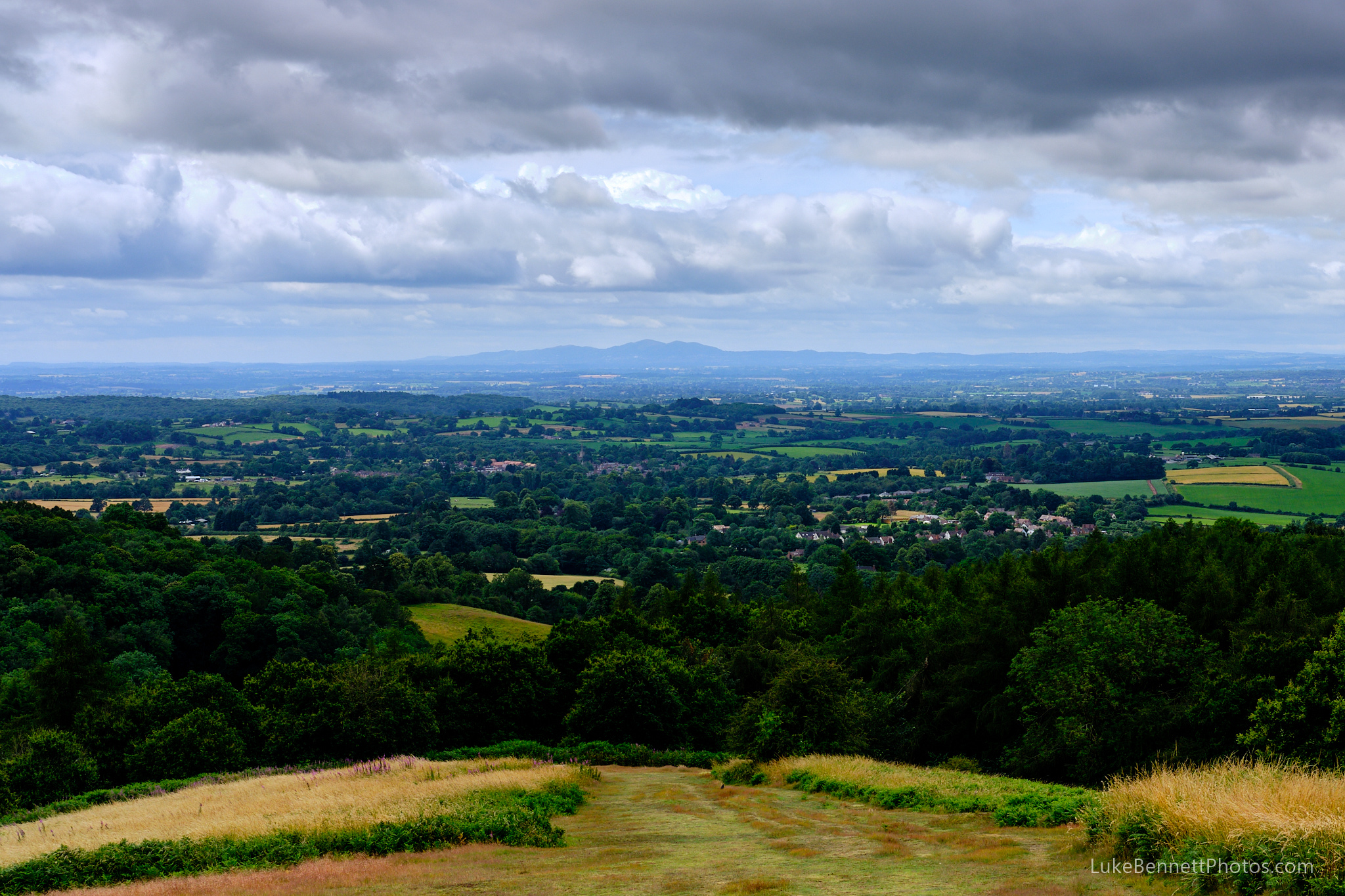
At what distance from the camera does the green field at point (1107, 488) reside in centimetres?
14912

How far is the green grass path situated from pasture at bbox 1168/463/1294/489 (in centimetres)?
14634

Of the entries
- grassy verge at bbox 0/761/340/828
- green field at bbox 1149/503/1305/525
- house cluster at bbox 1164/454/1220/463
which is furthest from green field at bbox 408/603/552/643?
house cluster at bbox 1164/454/1220/463

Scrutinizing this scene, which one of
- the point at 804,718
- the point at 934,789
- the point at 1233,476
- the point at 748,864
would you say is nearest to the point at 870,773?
the point at 934,789

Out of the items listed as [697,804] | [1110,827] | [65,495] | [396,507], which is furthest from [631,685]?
[65,495]

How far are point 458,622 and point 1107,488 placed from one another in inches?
4776

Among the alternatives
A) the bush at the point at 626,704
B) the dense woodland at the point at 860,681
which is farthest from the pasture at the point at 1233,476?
the bush at the point at 626,704

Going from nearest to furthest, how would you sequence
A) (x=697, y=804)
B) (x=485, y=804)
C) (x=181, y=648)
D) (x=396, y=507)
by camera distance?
(x=485, y=804), (x=697, y=804), (x=181, y=648), (x=396, y=507)

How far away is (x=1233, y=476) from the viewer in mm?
150375

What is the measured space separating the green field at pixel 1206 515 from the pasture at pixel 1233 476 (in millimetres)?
18833

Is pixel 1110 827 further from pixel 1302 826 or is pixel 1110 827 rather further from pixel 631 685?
pixel 631 685

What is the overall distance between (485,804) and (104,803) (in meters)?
14.6

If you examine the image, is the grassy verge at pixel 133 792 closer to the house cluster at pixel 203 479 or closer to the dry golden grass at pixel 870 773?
the dry golden grass at pixel 870 773

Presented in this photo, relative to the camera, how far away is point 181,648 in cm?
6259

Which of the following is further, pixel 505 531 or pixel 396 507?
pixel 396 507
